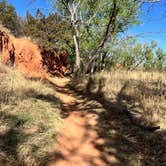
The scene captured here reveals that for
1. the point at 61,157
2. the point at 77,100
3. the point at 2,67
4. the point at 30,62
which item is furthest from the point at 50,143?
the point at 30,62

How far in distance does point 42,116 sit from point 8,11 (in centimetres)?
2478

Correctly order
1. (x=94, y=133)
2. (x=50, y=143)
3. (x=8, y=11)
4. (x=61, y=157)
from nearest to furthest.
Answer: (x=61, y=157), (x=50, y=143), (x=94, y=133), (x=8, y=11)

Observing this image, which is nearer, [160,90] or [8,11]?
[160,90]

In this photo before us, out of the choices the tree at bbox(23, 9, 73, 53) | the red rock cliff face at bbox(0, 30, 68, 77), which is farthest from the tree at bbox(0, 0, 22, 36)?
the red rock cliff face at bbox(0, 30, 68, 77)

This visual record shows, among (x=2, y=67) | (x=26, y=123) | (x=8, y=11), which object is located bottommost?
(x=26, y=123)

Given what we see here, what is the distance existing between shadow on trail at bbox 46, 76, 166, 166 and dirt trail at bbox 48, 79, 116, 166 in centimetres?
2

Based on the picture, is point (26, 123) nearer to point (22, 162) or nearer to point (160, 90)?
point (22, 162)

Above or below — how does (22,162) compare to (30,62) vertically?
below

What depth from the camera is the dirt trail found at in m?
6.03

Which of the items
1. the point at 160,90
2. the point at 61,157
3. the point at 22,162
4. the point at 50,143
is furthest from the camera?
the point at 160,90

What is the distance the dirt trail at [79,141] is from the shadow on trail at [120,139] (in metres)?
0.02

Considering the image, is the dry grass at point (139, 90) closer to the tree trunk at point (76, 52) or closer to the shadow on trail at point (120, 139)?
the shadow on trail at point (120, 139)

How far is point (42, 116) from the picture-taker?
7688 millimetres

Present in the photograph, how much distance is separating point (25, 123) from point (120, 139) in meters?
2.15
